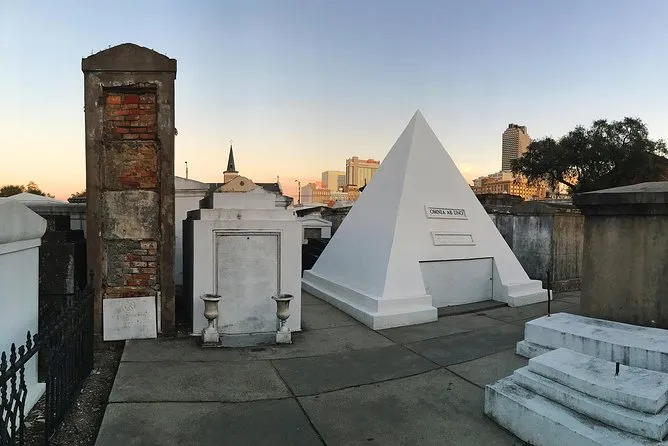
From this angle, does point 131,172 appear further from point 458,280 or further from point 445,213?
point 458,280

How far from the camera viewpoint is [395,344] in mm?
6008

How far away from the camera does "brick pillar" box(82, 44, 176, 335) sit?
19.3ft

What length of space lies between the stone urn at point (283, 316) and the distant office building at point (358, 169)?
11286 centimetres

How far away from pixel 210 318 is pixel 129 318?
4.06ft

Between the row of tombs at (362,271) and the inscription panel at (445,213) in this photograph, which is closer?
the row of tombs at (362,271)

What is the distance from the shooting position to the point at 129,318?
19.2 feet

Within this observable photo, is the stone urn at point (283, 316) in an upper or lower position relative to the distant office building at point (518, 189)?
lower

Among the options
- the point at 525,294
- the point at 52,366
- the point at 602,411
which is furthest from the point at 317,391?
the point at 525,294

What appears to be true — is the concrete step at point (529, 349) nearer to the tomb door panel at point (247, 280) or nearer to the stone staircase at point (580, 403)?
the stone staircase at point (580, 403)

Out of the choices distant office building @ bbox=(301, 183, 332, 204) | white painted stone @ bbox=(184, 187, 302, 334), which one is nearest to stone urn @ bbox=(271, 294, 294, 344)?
white painted stone @ bbox=(184, 187, 302, 334)

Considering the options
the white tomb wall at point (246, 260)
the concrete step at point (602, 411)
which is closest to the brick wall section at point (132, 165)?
the white tomb wall at point (246, 260)

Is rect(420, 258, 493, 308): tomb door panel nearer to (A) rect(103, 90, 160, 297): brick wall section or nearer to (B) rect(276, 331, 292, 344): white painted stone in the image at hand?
(B) rect(276, 331, 292, 344): white painted stone

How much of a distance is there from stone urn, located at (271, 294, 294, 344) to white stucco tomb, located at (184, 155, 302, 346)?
23 centimetres

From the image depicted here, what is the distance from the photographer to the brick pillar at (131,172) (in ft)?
19.3
